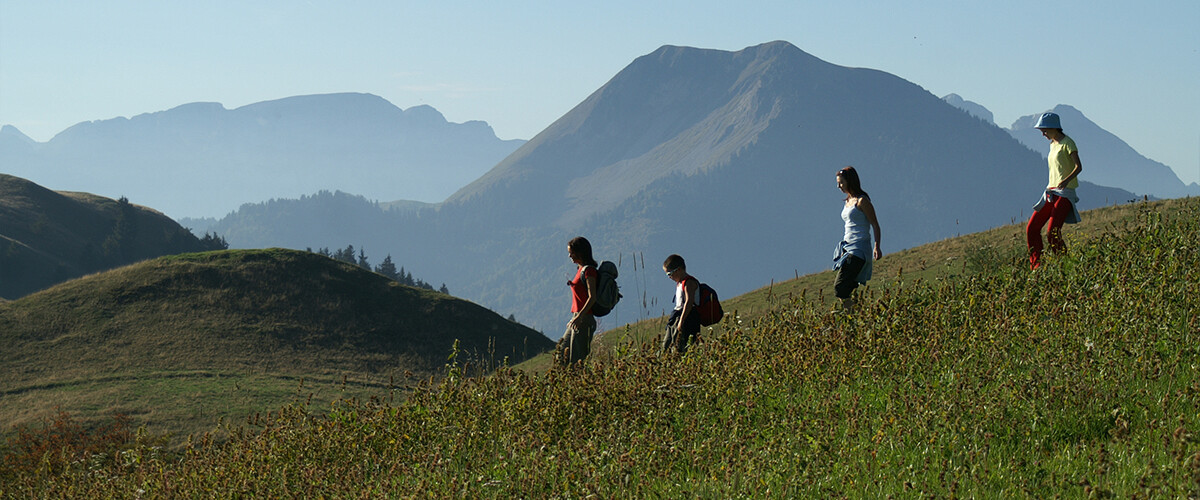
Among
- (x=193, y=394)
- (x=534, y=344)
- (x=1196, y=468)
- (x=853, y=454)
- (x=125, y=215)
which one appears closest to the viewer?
(x=1196, y=468)

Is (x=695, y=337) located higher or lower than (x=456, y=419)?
higher

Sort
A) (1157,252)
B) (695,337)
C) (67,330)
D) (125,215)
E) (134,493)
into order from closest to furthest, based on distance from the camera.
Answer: (134,493), (1157,252), (695,337), (67,330), (125,215)

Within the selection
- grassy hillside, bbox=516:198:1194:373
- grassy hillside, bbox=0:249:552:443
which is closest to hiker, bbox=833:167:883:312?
grassy hillside, bbox=516:198:1194:373

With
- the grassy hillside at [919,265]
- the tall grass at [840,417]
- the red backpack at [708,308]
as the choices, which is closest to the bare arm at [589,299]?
the tall grass at [840,417]

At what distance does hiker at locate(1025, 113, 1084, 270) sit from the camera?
10.4m

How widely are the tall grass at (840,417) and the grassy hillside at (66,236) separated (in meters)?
82.0

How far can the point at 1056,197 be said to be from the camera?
10625 mm

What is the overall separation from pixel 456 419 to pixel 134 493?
2787 millimetres

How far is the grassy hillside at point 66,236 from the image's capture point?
8056cm

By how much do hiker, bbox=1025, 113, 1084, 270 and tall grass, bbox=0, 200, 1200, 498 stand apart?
65 cm

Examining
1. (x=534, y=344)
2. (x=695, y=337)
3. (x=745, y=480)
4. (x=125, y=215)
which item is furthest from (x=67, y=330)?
(x=125, y=215)

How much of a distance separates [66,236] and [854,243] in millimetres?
97712

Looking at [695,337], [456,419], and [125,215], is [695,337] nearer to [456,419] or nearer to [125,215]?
[456,419]

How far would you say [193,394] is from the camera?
61.8ft
